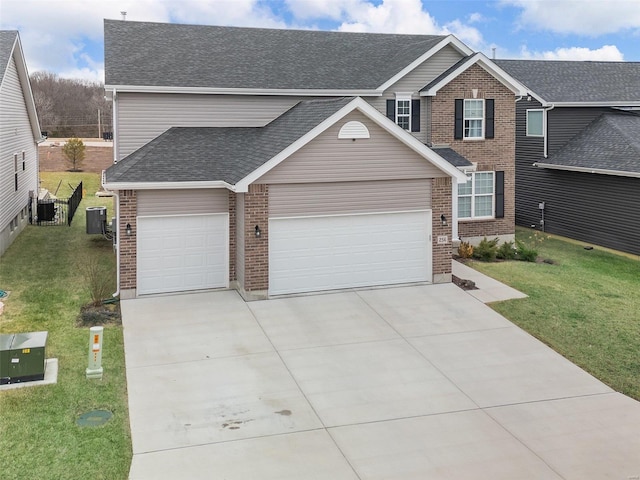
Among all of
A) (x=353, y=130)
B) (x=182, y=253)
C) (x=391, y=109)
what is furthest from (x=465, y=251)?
(x=182, y=253)

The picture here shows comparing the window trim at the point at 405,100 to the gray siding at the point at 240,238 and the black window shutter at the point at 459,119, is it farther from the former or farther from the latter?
the gray siding at the point at 240,238

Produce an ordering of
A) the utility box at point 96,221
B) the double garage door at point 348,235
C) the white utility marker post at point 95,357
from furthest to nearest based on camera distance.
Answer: the utility box at point 96,221, the double garage door at point 348,235, the white utility marker post at point 95,357

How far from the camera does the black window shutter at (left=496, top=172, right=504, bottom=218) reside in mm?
22516

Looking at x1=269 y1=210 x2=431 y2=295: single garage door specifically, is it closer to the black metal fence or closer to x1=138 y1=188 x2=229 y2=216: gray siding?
x1=138 y1=188 x2=229 y2=216: gray siding

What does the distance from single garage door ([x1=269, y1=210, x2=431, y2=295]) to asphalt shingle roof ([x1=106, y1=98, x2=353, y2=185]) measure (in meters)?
2.00

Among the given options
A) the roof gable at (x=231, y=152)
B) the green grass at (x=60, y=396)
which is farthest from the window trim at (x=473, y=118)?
the green grass at (x=60, y=396)

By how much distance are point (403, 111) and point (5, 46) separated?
13.5 m

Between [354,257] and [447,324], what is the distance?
141 inches

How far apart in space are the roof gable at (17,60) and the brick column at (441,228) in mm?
13526

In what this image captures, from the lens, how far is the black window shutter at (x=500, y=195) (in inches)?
886

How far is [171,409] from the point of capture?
9.96 m

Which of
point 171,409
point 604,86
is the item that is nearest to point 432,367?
point 171,409

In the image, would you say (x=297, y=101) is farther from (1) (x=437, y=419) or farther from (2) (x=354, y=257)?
(1) (x=437, y=419)

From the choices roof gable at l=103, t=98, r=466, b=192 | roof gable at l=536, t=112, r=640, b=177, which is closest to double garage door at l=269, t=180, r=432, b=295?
roof gable at l=103, t=98, r=466, b=192
